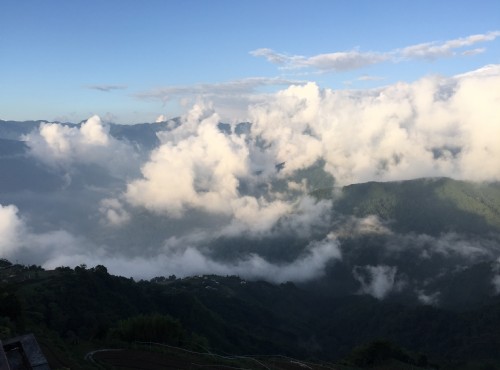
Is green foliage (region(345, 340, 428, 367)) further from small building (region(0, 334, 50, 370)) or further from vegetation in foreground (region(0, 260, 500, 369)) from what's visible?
small building (region(0, 334, 50, 370))

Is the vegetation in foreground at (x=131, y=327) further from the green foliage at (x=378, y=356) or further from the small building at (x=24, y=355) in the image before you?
the small building at (x=24, y=355)

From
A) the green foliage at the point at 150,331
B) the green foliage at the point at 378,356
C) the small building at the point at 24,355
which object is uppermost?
the small building at the point at 24,355

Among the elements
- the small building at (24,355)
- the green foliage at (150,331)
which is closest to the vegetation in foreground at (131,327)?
the green foliage at (150,331)

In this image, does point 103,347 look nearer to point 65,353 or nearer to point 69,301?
point 65,353

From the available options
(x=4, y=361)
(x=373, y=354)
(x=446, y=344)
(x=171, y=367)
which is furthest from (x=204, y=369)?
(x=446, y=344)

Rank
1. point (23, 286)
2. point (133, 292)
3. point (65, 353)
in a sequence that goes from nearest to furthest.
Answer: point (65, 353) < point (23, 286) < point (133, 292)

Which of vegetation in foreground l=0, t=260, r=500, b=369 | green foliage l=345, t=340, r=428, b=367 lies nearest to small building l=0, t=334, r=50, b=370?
vegetation in foreground l=0, t=260, r=500, b=369

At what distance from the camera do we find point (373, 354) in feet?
292

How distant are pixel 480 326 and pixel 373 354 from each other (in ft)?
431

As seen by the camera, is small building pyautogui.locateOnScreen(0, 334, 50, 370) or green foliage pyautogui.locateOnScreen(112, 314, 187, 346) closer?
small building pyautogui.locateOnScreen(0, 334, 50, 370)

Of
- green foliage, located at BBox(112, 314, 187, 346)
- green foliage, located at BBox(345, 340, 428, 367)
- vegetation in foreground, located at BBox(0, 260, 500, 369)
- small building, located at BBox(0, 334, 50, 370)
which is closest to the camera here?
small building, located at BBox(0, 334, 50, 370)

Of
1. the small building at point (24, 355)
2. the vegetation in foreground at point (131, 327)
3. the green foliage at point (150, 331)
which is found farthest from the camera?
the green foliage at point (150, 331)

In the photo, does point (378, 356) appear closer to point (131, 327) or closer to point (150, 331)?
point (150, 331)

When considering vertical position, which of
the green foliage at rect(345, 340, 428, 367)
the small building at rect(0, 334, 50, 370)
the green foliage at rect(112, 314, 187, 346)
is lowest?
the green foliage at rect(345, 340, 428, 367)
